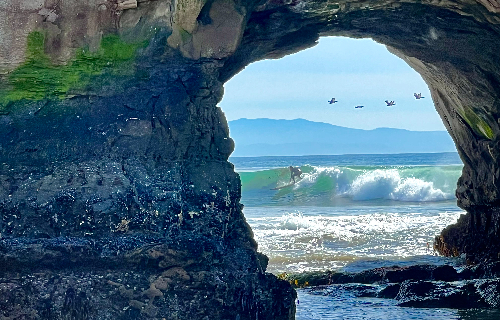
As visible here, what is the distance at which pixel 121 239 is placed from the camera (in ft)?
21.5

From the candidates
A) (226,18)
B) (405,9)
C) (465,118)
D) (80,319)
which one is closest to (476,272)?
(465,118)

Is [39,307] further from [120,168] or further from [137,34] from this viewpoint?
[137,34]

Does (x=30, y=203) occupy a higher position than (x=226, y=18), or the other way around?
(x=226, y=18)

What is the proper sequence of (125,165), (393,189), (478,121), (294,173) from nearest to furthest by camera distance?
(125,165), (478,121), (393,189), (294,173)

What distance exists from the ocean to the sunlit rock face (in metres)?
2.21

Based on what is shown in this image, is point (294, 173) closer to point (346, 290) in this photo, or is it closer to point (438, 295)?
point (346, 290)

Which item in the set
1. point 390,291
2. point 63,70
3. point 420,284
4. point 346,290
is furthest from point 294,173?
point 63,70

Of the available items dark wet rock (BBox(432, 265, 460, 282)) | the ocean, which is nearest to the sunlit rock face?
the ocean

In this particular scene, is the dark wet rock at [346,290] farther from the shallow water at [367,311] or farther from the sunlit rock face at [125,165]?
the sunlit rock face at [125,165]

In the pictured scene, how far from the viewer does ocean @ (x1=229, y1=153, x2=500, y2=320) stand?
9.12m

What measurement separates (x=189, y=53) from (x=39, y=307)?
278cm

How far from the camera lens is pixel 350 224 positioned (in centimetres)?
1866

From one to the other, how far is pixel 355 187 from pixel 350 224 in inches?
519

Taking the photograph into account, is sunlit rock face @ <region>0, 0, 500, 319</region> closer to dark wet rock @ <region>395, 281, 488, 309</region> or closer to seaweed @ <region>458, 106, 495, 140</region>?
dark wet rock @ <region>395, 281, 488, 309</region>
